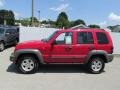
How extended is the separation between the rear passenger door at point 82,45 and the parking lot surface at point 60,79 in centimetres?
65

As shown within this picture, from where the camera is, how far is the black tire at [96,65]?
439 inches

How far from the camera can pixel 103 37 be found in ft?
36.6

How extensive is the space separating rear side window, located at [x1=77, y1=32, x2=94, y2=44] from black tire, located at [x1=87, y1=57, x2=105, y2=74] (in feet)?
2.44

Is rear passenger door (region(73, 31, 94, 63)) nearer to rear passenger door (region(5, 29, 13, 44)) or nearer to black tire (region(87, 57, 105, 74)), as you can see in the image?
black tire (region(87, 57, 105, 74))

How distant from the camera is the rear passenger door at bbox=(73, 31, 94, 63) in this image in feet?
36.0

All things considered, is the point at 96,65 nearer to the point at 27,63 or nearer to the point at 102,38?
the point at 102,38

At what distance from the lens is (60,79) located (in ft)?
32.4

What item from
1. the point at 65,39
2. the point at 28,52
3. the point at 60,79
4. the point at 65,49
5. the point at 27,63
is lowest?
the point at 60,79

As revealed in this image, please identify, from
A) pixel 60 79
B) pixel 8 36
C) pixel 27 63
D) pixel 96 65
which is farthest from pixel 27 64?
pixel 8 36

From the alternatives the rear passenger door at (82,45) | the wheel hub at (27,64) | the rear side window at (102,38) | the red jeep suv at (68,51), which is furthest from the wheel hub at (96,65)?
the wheel hub at (27,64)

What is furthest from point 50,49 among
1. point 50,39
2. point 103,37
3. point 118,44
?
point 118,44

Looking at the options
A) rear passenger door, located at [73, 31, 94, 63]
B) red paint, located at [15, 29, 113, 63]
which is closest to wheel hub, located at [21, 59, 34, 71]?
red paint, located at [15, 29, 113, 63]

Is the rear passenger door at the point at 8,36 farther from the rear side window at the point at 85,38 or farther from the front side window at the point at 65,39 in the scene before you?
the rear side window at the point at 85,38

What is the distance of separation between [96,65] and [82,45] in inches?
40.8
